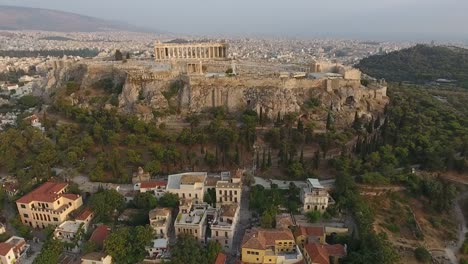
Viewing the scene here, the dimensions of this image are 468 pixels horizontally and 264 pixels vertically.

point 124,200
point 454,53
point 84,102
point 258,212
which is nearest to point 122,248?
point 124,200

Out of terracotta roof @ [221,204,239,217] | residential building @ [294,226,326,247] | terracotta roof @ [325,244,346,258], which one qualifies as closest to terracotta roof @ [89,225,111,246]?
terracotta roof @ [221,204,239,217]

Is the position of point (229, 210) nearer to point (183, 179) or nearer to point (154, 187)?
point (183, 179)

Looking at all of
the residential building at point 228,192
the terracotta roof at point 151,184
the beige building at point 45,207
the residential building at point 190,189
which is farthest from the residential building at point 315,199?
the beige building at point 45,207

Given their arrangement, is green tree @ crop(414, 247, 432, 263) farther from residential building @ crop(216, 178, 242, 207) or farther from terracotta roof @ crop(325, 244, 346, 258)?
residential building @ crop(216, 178, 242, 207)

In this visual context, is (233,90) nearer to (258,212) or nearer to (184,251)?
(258,212)

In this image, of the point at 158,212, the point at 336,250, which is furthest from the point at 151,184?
the point at 336,250

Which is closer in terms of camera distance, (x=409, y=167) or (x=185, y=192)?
(x=185, y=192)

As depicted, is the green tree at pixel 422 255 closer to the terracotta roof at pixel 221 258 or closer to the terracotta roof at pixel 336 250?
the terracotta roof at pixel 336 250
